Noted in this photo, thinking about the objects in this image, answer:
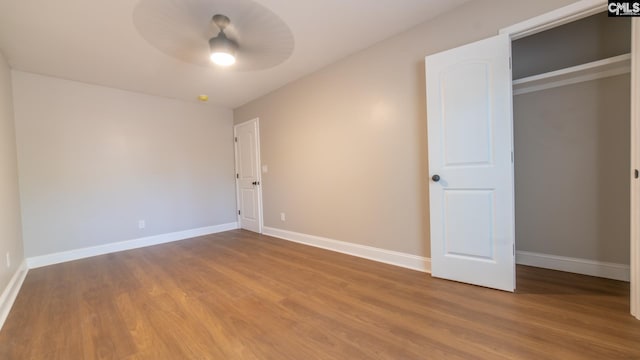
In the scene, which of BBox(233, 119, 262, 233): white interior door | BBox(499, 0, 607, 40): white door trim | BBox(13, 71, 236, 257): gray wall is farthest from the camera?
BBox(233, 119, 262, 233): white interior door

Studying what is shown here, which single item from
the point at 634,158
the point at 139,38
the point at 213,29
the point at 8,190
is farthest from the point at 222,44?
the point at 634,158

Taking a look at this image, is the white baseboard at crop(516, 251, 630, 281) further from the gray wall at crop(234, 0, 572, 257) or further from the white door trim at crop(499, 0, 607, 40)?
the white door trim at crop(499, 0, 607, 40)

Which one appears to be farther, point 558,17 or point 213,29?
point 213,29

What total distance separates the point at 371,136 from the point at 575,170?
1.93m

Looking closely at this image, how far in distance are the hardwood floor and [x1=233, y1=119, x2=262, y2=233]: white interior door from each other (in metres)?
2.00

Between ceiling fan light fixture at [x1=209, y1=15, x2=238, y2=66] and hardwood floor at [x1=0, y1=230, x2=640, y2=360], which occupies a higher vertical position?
ceiling fan light fixture at [x1=209, y1=15, x2=238, y2=66]

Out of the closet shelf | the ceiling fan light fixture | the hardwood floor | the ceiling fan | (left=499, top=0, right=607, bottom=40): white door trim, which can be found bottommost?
the hardwood floor

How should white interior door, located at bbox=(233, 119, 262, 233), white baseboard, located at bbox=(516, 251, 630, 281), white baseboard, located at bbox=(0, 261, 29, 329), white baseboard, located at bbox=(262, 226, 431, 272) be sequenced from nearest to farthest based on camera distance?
white baseboard, located at bbox=(0, 261, 29, 329), white baseboard, located at bbox=(516, 251, 630, 281), white baseboard, located at bbox=(262, 226, 431, 272), white interior door, located at bbox=(233, 119, 262, 233)

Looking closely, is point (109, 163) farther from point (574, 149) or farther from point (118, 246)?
point (574, 149)

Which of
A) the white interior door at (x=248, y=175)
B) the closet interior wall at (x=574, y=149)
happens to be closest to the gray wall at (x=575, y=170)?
the closet interior wall at (x=574, y=149)

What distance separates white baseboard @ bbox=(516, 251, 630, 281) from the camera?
2.23 meters

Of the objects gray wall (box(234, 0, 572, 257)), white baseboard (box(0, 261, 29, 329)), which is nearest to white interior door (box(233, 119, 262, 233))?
gray wall (box(234, 0, 572, 257))

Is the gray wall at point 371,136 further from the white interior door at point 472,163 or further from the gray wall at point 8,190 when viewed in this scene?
the gray wall at point 8,190

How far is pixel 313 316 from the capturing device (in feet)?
6.16
